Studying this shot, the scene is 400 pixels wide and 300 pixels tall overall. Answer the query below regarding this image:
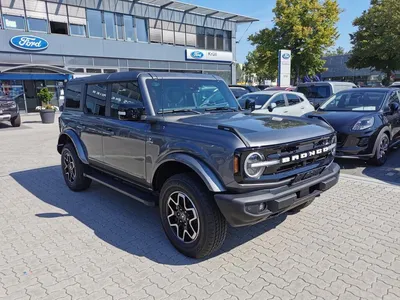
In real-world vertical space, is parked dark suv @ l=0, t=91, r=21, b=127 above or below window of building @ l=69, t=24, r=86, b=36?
below

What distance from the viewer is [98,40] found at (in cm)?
2367

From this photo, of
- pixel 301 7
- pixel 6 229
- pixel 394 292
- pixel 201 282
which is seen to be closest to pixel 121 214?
pixel 6 229

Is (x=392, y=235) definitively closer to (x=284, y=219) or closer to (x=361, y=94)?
(x=284, y=219)

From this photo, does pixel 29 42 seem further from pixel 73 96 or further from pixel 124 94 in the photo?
pixel 124 94

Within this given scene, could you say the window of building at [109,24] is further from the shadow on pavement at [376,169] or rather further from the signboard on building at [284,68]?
the shadow on pavement at [376,169]

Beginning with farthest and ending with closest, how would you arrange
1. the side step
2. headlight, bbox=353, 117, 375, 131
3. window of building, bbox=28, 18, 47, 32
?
window of building, bbox=28, 18, 47, 32 < headlight, bbox=353, 117, 375, 131 < the side step

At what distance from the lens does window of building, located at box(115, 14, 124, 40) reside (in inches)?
976

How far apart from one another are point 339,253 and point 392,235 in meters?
0.86

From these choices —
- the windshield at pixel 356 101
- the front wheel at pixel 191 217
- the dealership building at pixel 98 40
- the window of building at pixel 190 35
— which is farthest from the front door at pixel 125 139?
the window of building at pixel 190 35

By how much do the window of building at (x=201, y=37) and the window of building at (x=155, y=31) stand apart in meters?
4.57

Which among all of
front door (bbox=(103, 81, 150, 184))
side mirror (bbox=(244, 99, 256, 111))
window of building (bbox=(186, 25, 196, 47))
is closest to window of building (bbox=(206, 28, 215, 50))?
window of building (bbox=(186, 25, 196, 47))

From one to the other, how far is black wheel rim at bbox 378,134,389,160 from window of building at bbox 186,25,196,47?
84.1ft

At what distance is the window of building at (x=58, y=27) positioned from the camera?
851 inches

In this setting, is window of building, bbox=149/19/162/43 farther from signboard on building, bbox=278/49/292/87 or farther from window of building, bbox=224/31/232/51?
signboard on building, bbox=278/49/292/87
